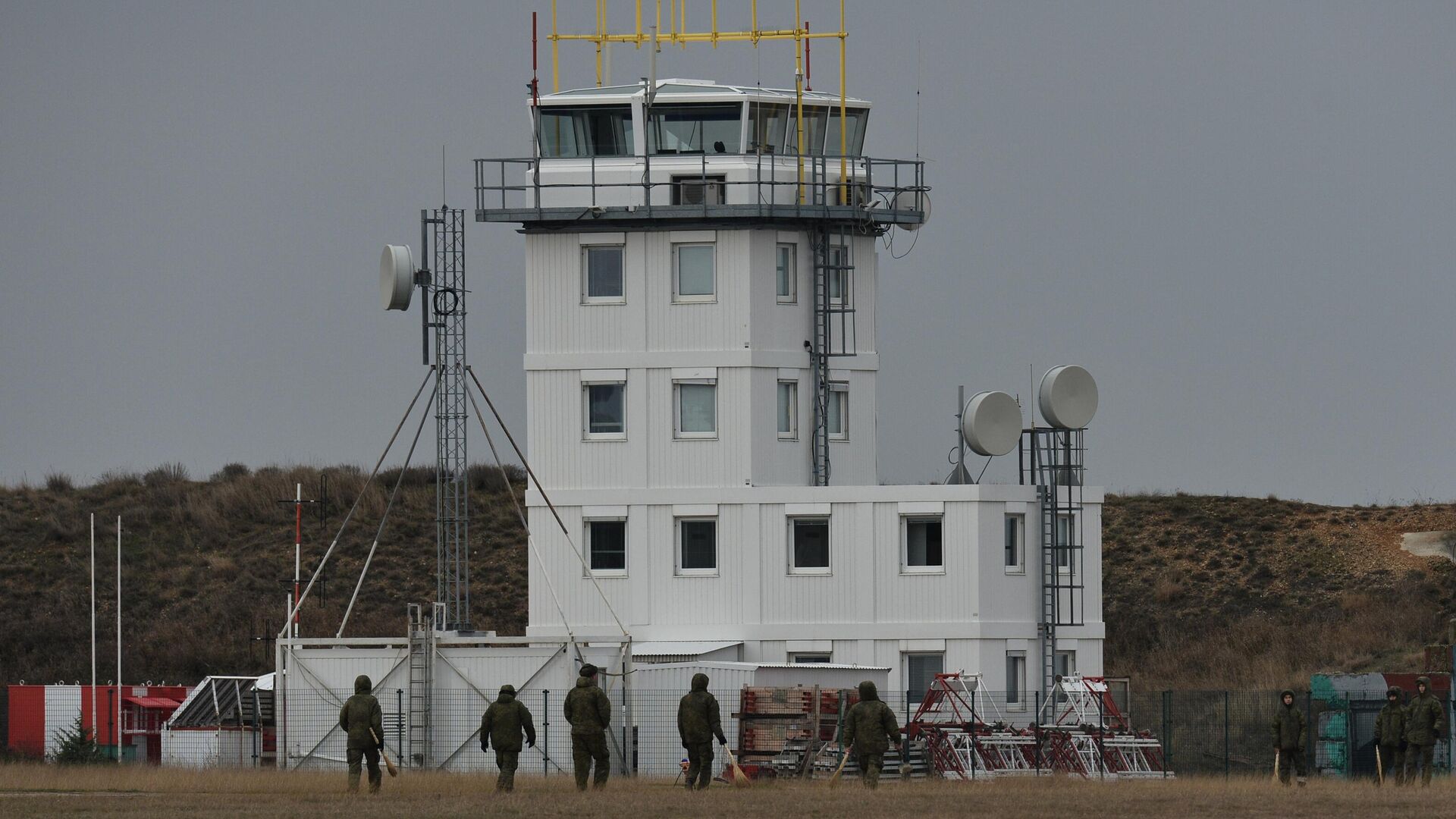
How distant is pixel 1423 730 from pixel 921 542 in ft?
50.0

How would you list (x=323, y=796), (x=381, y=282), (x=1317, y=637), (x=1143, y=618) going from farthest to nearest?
(x=1143, y=618)
(x=1317, y=637)
(x=381, y=282)
(x=323, y=796)

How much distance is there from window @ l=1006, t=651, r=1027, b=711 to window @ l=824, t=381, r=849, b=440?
20.1ft

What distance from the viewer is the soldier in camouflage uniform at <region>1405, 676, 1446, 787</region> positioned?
38.6 m

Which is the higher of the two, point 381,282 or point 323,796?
point 381,282

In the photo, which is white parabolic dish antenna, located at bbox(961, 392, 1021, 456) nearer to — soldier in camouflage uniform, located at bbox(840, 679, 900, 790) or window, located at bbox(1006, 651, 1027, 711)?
window, located at bbox(1006, 651, 1027, 711)

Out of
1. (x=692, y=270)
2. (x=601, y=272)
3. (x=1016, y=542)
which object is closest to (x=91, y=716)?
(x=601, y=272)

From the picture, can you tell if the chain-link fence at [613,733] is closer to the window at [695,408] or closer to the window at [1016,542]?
the window at [1016,542]

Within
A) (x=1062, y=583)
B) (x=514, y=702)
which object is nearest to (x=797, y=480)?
(x=1062, y=583)

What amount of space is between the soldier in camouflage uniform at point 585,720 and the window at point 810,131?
20677 mm

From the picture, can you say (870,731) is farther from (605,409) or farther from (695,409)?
(605,409)

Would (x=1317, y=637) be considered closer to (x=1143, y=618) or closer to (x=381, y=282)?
(x=1143, y=618)

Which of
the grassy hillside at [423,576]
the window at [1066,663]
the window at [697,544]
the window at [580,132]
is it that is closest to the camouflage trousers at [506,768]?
the window at [697,544]

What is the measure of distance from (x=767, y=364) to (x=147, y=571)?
35.4 meters

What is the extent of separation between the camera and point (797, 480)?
177 feet
